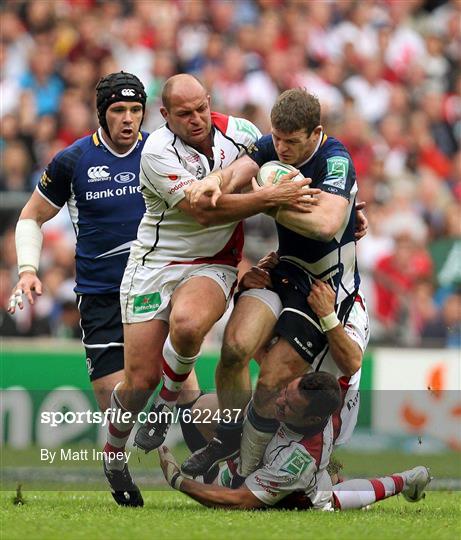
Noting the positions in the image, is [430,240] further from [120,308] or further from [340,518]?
[340,518]

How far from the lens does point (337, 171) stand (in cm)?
840

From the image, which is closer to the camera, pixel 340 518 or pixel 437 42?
pixel 340 518

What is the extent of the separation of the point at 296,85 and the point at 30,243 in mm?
8619

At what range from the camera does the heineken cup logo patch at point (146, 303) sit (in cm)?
893

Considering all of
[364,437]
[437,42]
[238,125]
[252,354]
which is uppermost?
[437,42]

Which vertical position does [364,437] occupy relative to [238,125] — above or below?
below

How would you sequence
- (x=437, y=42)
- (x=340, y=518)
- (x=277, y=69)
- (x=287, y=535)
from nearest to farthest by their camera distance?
(x=287, y=535) < (x=340, y=518) < (x=277, y=69) < (x=437, y=42)

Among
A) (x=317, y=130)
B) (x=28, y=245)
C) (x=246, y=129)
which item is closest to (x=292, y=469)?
(x=317, y=130)

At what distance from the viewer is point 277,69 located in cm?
1794

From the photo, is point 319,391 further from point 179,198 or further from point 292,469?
point 179,198

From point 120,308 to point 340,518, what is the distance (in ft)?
8.09

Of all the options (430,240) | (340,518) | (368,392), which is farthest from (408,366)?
(340,518)

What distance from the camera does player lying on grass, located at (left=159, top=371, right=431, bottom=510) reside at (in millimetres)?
8438

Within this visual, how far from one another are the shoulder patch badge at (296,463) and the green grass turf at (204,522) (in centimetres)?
26
